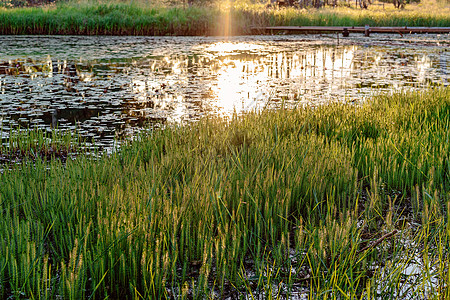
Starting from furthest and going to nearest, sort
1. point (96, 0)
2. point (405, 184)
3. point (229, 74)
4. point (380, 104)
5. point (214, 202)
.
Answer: point (96, 0), point (229, 74), point (380, 104), point (405, 184), point (214, 202)

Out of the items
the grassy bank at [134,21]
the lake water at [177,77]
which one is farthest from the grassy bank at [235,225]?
the grassy bank at [134,21]

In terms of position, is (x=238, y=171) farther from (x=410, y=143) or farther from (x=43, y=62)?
(x=43, y=62)

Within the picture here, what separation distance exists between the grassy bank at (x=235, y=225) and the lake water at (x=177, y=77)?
6.01ft

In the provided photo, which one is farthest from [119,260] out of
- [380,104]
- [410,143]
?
[380,104]

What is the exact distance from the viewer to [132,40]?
710 inches

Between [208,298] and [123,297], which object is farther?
[123,297]

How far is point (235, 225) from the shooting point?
2447 mm

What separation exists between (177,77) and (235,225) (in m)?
7.89

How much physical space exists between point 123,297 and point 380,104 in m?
4.66

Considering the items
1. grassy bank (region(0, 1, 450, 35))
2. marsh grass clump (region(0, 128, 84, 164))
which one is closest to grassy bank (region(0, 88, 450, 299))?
marsh grass clump (region(0, 128, 84, 164))

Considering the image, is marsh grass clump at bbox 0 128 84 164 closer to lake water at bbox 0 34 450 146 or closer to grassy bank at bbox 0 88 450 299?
lake water at bbox 0 34 450 146

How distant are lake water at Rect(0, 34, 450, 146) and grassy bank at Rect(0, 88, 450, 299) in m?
1.83

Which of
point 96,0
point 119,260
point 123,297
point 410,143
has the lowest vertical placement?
point 123,297

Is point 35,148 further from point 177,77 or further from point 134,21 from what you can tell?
point 134,21
